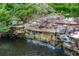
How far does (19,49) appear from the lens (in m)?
2.14

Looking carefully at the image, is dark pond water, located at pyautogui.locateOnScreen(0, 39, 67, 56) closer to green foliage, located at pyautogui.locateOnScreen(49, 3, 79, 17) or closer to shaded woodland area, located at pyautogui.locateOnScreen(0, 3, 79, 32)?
shaded woodland area, located at pyautogui.locateOnScreen(0, 3, 79, 32)

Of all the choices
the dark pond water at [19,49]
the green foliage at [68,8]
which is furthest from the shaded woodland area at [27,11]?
the dark pond water at [19,49]

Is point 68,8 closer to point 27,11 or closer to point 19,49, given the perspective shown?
point 27,11

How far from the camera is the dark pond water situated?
2.12 m

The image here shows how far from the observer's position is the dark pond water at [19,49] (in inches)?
83.5

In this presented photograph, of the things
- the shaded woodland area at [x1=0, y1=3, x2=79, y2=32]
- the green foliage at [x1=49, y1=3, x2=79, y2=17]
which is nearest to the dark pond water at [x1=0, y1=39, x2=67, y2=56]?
the shaded woodland area at [x1=0, y1=3, x2=79, y2=32]

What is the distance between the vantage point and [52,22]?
7.03 feet

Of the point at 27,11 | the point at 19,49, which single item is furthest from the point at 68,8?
the point at 19,49

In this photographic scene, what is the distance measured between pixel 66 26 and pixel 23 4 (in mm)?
512

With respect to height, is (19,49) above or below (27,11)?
below

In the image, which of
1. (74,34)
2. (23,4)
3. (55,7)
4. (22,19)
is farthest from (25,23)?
(74,34)

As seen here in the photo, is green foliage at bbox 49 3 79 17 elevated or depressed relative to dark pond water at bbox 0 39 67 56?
elevated

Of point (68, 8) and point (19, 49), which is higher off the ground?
point (68, 8)

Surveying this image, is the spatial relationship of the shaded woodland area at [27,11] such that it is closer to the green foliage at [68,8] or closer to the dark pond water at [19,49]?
the green foliage at [68,8]
